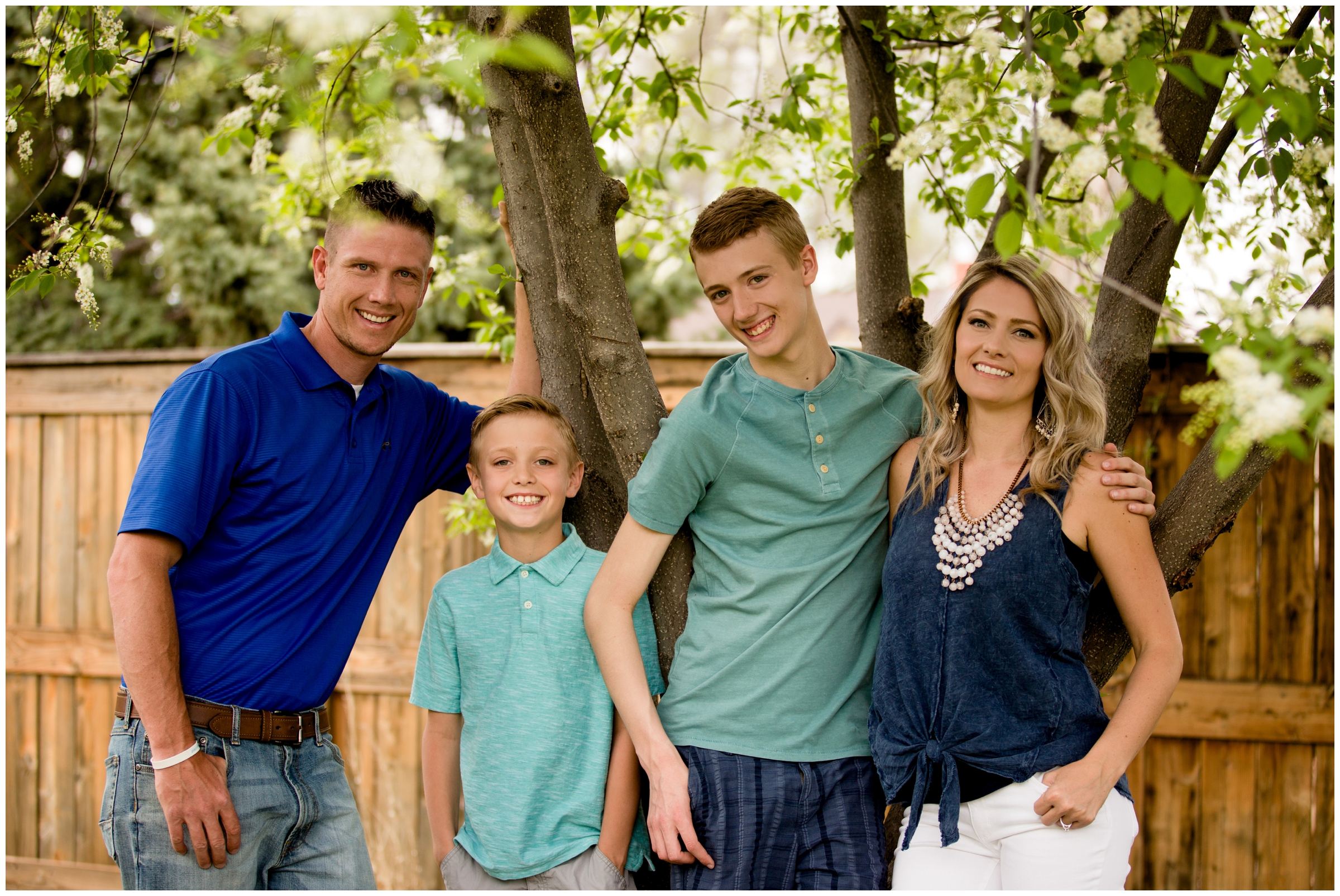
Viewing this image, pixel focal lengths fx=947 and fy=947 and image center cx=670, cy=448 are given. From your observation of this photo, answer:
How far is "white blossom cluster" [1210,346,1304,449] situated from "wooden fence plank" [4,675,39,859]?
456 cm

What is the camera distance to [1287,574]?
10.3 feet

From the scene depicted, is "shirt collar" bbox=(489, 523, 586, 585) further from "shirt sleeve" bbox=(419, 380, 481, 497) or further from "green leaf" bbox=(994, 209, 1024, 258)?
"green leaf" bbox=(994, 209, 1024, 258)

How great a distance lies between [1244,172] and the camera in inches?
76.4

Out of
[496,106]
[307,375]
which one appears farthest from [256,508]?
[496,106]

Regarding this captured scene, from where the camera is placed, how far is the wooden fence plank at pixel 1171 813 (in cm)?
318

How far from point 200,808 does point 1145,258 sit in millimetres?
2122

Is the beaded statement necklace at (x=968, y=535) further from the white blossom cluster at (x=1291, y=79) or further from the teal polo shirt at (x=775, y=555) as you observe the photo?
the white blossom cluster at (x=1291, y=79)

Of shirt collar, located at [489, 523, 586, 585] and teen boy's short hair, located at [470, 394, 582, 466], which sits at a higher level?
teen boy's short hair, located at [470, 394, 582, 466]

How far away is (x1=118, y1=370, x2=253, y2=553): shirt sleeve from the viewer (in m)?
1.71

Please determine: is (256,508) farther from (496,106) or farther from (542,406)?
(496,106)

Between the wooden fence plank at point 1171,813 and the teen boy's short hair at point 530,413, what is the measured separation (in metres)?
2.40

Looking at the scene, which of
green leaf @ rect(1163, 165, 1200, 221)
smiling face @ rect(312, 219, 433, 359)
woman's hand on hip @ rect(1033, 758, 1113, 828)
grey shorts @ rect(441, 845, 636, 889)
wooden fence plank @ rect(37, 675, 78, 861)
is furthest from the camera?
wooden fence plank @ rect(37, 675, 78, 861)

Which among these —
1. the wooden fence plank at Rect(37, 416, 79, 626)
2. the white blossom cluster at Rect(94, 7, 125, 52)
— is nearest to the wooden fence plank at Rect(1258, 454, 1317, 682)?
the white blossom cluster at Rect(94, 7, 125, 52)

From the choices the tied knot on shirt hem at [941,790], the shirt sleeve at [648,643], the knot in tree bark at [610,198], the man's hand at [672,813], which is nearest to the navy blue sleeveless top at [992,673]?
the tied knot on shirt hem at [941,790]
